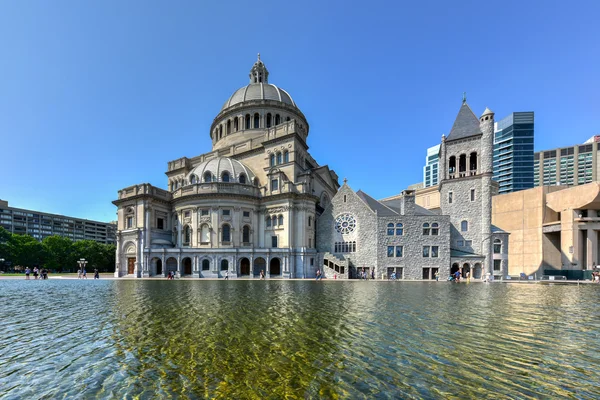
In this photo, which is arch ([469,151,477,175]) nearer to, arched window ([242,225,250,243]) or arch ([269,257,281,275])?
arch ([269,257,281,275])

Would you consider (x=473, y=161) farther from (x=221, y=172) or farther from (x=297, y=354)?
(x=297, y=354)

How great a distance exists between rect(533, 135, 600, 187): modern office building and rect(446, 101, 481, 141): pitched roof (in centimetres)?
10972

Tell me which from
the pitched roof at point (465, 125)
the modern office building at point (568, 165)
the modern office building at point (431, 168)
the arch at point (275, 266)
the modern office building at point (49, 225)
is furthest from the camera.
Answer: the modern office building at point (431, 168)

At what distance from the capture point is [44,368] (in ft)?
24.1

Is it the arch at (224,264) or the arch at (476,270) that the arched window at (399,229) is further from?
the arch at (224,264)

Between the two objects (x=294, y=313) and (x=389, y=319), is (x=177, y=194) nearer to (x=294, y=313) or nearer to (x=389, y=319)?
(x=294, y=313)

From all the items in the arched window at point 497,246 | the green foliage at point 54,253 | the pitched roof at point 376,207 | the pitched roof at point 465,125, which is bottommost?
the green foliage at point 54,253

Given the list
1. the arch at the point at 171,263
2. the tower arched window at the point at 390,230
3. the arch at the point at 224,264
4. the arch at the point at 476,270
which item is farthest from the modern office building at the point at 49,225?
the arch at the point at 476,270

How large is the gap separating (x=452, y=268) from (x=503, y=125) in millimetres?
130446

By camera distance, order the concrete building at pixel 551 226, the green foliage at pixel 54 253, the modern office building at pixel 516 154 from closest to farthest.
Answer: the concrete building at pixel 551 226
the green foliage at pixel 54 253
the modern office building at pixel 516 154

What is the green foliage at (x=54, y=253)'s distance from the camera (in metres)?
71.3

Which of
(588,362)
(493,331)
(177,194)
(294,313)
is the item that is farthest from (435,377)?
(177,194)

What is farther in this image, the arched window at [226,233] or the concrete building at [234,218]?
the arched window at [226,233]

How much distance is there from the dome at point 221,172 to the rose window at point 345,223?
57.5ft
